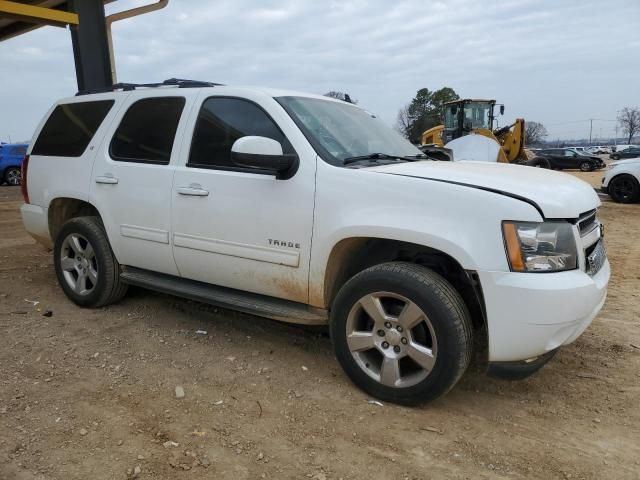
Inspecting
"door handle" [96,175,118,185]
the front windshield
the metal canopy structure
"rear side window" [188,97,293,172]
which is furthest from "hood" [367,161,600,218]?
the metal canopy structure

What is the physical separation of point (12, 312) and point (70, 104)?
1902 millimetres

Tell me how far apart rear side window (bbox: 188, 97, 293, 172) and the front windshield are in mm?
191

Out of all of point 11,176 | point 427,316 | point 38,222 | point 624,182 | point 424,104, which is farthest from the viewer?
point 424,104

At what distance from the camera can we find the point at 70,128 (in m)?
4.63

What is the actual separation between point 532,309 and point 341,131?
174 centimetres

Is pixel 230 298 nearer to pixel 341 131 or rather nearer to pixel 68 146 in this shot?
pixel 341 131

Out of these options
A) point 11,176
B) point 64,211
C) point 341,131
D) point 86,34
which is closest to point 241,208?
point 341,131

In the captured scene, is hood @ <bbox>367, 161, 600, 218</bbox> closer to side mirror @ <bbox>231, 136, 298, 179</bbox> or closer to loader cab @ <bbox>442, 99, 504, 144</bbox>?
side mirror @ <bbox>231, 136, 298, 179</bbox>

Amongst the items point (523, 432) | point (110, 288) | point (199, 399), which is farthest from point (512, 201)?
point (110, 288)

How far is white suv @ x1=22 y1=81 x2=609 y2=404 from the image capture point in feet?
8.84

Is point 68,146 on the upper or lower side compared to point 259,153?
upper

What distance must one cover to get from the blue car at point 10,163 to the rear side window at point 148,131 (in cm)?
1739

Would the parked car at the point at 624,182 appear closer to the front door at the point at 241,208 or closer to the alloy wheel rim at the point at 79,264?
the front door at the point at 241,208

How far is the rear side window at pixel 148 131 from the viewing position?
12.9 feet
